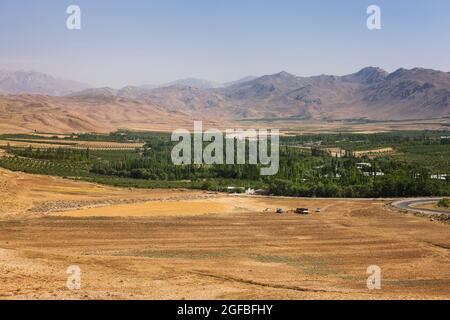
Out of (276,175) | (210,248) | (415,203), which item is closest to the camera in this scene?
(210,248)

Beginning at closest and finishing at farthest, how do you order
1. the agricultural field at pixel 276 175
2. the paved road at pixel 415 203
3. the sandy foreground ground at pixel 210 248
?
the sandy foreground ground at pixel 210 248 → the paved road at pixel 415 203 → the agricultural field at pixel 276 175

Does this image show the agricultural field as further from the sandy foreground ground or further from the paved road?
the sandy foreground ground

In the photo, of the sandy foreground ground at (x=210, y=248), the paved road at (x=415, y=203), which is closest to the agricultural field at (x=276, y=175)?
the paved road at (x=415, y=203)

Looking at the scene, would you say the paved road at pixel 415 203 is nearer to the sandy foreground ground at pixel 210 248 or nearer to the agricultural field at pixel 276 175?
the sandy foreground ground at pixel 210 248

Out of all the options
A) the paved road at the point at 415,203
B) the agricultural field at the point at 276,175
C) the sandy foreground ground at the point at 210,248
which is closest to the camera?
the sandy foreground ground at the point at 210,248

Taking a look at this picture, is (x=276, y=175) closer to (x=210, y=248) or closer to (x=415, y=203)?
(x=415, y=203)

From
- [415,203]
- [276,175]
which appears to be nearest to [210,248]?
[415,203]

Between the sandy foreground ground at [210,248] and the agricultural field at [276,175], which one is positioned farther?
the agricultural field at [276,175]
